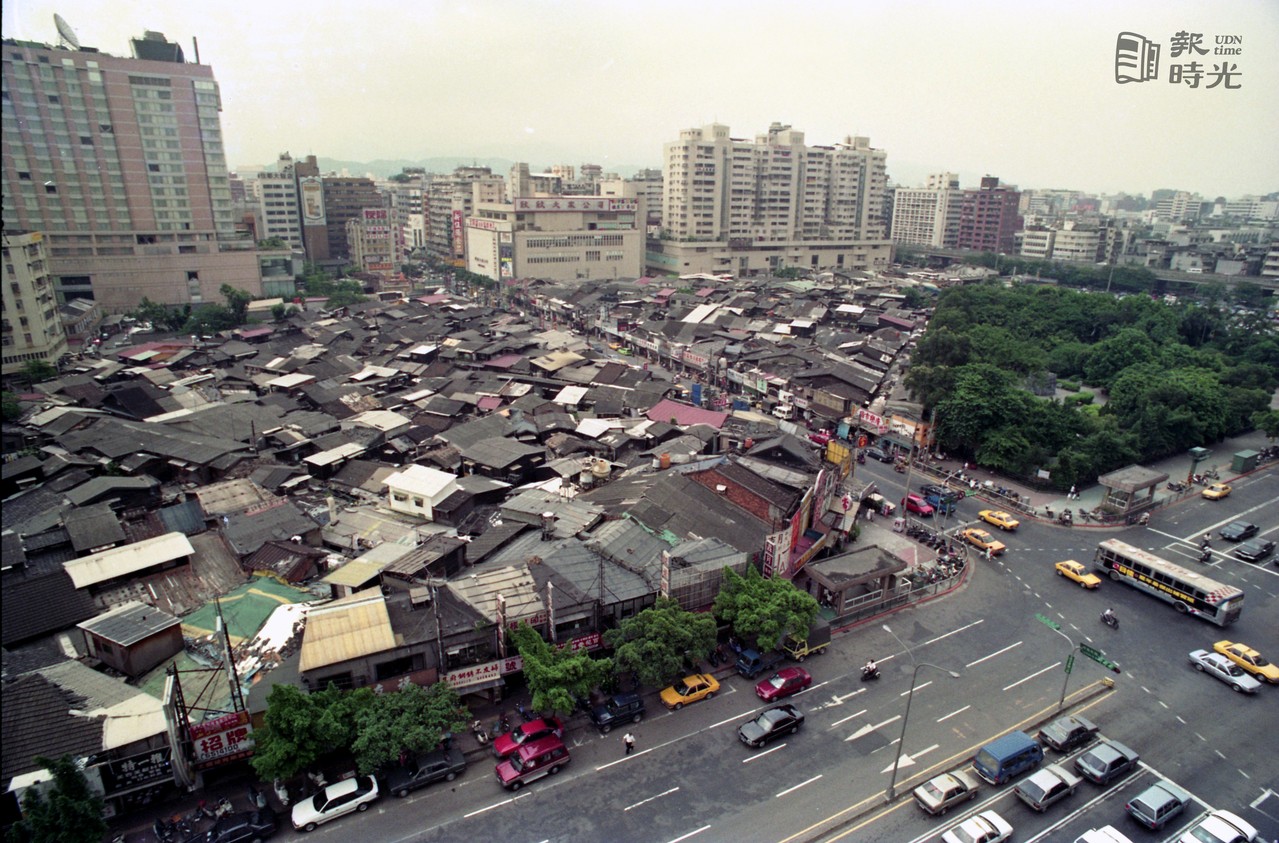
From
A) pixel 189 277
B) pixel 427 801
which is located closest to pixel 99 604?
pixel 427 801

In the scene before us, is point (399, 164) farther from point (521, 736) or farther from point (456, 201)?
point (521, 736)

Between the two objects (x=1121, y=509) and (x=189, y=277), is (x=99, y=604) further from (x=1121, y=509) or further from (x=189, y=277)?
(x=189, y=277)

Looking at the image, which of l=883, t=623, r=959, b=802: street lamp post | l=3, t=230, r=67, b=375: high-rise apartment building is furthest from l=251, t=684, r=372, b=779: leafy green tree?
l=3, t=230, r=67, b=375: high-rise apartment building

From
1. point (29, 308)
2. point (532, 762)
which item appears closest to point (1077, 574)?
point (532, 762)

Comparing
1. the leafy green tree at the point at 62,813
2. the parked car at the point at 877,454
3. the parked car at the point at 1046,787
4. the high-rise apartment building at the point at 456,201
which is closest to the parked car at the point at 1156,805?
the parked car at the point at 1046,787

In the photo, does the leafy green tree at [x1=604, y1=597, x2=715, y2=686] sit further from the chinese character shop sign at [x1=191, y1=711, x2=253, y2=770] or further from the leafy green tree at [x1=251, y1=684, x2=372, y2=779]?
the chinese character shop sign at [x1=191, y1=711, x2=253, y2=770]

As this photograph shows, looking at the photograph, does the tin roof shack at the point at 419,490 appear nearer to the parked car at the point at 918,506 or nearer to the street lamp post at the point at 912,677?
the street lamp post at the point at 912,677
